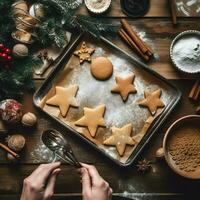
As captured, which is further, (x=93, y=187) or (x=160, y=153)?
(x=160, y=153)

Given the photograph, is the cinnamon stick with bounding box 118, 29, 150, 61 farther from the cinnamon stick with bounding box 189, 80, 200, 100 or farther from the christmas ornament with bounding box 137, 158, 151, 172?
the christmas ornament with bounding box 137, 158, 151, 172

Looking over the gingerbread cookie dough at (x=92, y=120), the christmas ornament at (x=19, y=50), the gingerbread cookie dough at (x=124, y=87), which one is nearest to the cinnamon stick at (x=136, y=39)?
the gingerbread cookie dough at (x=124, y=87)

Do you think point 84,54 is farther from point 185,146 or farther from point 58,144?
point 185,146

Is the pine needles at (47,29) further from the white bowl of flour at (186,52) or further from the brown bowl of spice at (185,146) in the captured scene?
the brown bowl of spice at (185,146)

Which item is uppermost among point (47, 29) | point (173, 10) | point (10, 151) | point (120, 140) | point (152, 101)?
point (173, 10)

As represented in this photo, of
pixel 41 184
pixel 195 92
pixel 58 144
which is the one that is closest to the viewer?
pixel 41 184

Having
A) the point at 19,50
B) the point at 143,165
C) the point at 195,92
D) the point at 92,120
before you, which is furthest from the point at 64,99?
the point at 195,92
